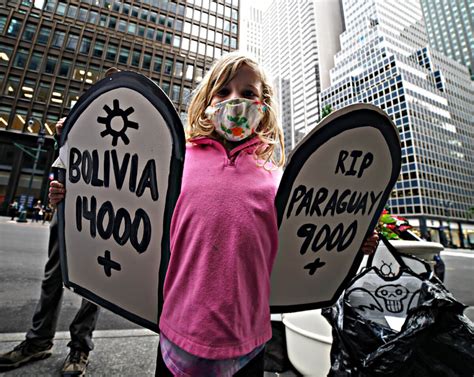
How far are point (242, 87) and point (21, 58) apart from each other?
32.0 metres

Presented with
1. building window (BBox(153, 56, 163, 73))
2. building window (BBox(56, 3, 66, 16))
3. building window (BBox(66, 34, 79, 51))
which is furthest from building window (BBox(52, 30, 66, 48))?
building window (BBox(153, 56, 163, 73))

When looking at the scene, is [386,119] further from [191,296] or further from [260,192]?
[191,296]

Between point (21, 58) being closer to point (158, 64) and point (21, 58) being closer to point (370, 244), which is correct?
point (158, 64)

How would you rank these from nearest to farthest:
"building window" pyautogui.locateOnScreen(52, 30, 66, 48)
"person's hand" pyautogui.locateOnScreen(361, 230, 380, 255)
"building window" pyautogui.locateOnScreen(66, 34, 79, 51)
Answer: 1. "person's hand" pyautogui.locateOnScreen(361, 230, 380, 255)
2. "building window" pyautogui.locateOnScreen(52, 30, 66, 48)
3. "building window" pyautogui.locateOnScreen(66, 34, 79, 51)

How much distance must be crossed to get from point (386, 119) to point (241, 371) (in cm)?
97

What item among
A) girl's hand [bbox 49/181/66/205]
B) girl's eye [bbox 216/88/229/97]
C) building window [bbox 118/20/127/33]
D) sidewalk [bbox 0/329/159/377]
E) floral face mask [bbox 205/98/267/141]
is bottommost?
sidewalk [bbox 0/329/159/377]

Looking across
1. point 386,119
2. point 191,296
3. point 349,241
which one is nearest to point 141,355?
point 191,296

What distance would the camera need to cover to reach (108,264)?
828 millimetres

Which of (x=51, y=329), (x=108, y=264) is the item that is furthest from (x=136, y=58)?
(x=108, y=264)

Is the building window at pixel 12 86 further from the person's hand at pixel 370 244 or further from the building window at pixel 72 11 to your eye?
the person's hand at pixel 370 244

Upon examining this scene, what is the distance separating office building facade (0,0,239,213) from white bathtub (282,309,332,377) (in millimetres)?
21149

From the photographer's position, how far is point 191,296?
0.65 metres

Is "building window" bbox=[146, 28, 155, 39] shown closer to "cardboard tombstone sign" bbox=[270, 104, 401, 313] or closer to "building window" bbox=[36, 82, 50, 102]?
"building window" bbox=[36, 82, 50, 102]

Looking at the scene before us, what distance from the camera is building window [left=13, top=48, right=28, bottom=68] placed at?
22.2 meters
